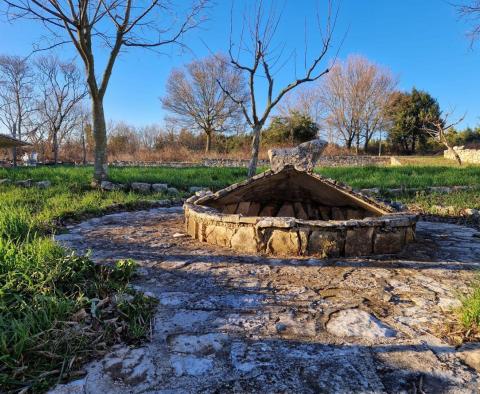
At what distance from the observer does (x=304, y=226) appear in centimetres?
346

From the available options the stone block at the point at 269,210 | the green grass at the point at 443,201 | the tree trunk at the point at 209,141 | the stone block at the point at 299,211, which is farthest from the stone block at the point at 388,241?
the tree trunk at the point at 209,141

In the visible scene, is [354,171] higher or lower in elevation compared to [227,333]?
higher

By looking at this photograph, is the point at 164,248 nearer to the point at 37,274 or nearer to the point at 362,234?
the point at 37,274

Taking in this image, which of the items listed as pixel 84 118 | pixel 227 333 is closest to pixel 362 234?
pixel 227 333

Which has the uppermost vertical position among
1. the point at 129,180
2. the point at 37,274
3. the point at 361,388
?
the point at 129,180

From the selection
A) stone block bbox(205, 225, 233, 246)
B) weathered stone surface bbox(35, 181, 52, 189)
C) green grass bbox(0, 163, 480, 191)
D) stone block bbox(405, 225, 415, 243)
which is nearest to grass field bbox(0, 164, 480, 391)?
stone block bbox(205, 225, 233, 246)

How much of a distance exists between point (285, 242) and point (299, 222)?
0.83ft

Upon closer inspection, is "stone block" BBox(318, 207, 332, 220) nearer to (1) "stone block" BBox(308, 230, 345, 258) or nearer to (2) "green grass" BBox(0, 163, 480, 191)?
(1) "stone block" BBox(308, 230, 345, 258)

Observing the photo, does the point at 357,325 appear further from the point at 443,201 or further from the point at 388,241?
the point at 443,201

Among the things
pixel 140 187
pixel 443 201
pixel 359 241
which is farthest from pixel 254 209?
pixel 443 201

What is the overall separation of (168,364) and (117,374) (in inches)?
9.3

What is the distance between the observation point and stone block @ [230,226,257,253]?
363 cm

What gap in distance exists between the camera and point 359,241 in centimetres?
353

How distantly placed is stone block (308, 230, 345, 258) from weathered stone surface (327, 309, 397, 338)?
3.94 feet
